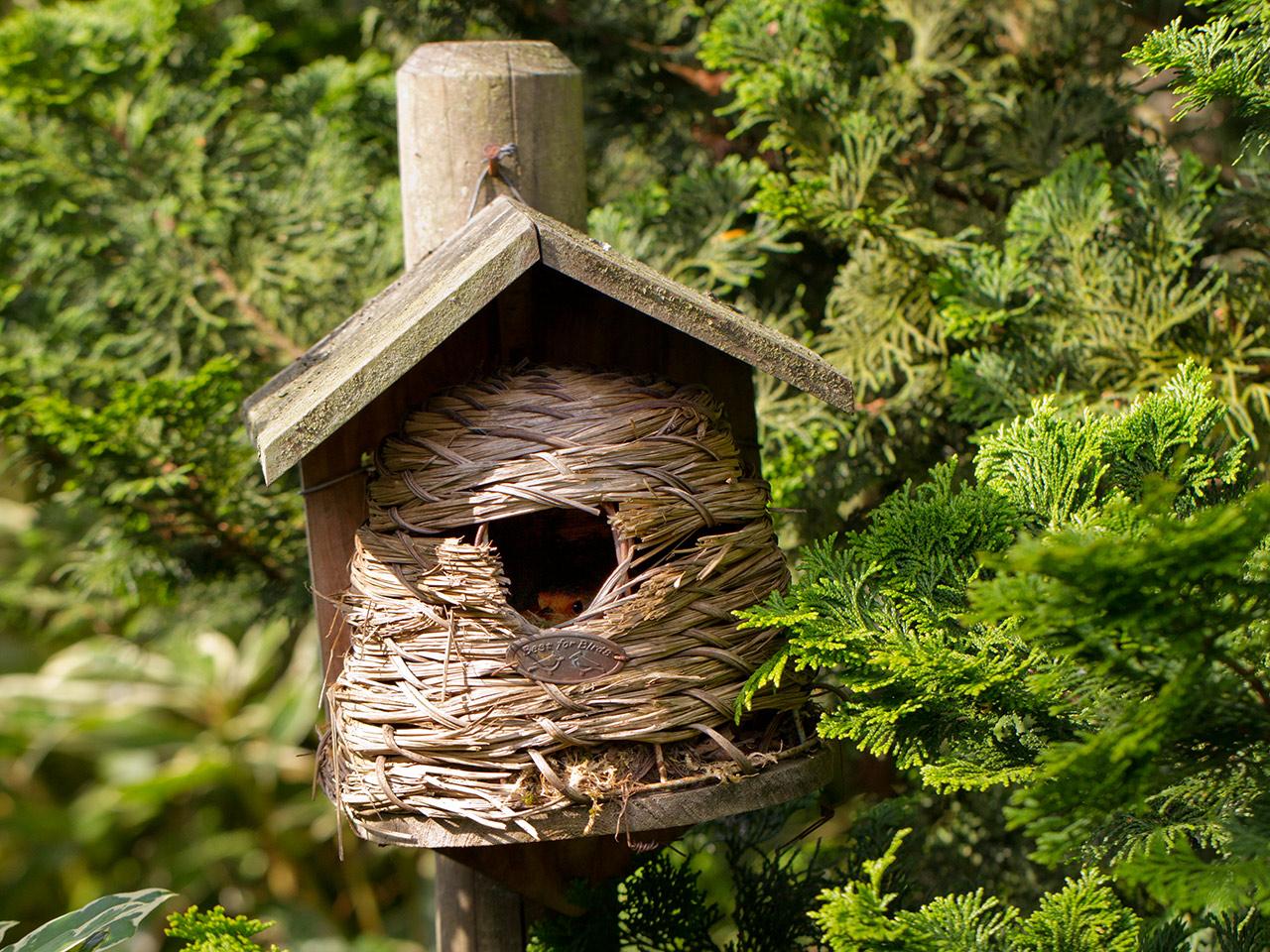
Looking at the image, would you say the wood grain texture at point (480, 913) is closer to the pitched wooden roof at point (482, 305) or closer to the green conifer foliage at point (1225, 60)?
the pitched wooden roof at point (482, 305)

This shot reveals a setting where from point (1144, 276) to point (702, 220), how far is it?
703 mm

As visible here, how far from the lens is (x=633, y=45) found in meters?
2.27

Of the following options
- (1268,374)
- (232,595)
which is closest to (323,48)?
(232,595)

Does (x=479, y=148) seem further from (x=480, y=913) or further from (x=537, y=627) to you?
(x=480, y=913)

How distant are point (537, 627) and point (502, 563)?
0.26ft

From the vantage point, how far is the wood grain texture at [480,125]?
140 centimetres

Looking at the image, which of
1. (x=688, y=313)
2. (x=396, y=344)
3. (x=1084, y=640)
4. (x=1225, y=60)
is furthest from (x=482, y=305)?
(x=1225, y=60)

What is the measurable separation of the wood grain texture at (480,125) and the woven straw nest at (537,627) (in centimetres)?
31

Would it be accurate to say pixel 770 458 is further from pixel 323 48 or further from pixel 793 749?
pixel 323 48

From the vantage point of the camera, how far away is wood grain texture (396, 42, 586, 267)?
4.58ft

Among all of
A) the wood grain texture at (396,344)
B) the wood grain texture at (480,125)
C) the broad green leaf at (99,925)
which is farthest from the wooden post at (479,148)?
the broad green leaf at (99,925)

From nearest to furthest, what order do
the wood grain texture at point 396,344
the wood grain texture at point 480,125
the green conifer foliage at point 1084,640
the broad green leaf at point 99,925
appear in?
the green conifer foliage at point 1084,640 → the wood grain texture at point 396,344 → the broad green leaf at point 99,925 → the wood grain texture at point 480,125

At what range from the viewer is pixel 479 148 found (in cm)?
140

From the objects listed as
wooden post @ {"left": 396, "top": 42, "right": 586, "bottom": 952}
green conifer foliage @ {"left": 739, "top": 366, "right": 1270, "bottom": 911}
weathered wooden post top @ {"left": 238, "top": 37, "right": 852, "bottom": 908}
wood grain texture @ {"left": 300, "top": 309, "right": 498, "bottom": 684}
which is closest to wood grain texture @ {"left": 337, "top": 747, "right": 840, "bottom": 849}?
weathered wooden post top @ {"left": 238, "top": 37, "right": 852, "bottom": 908}
